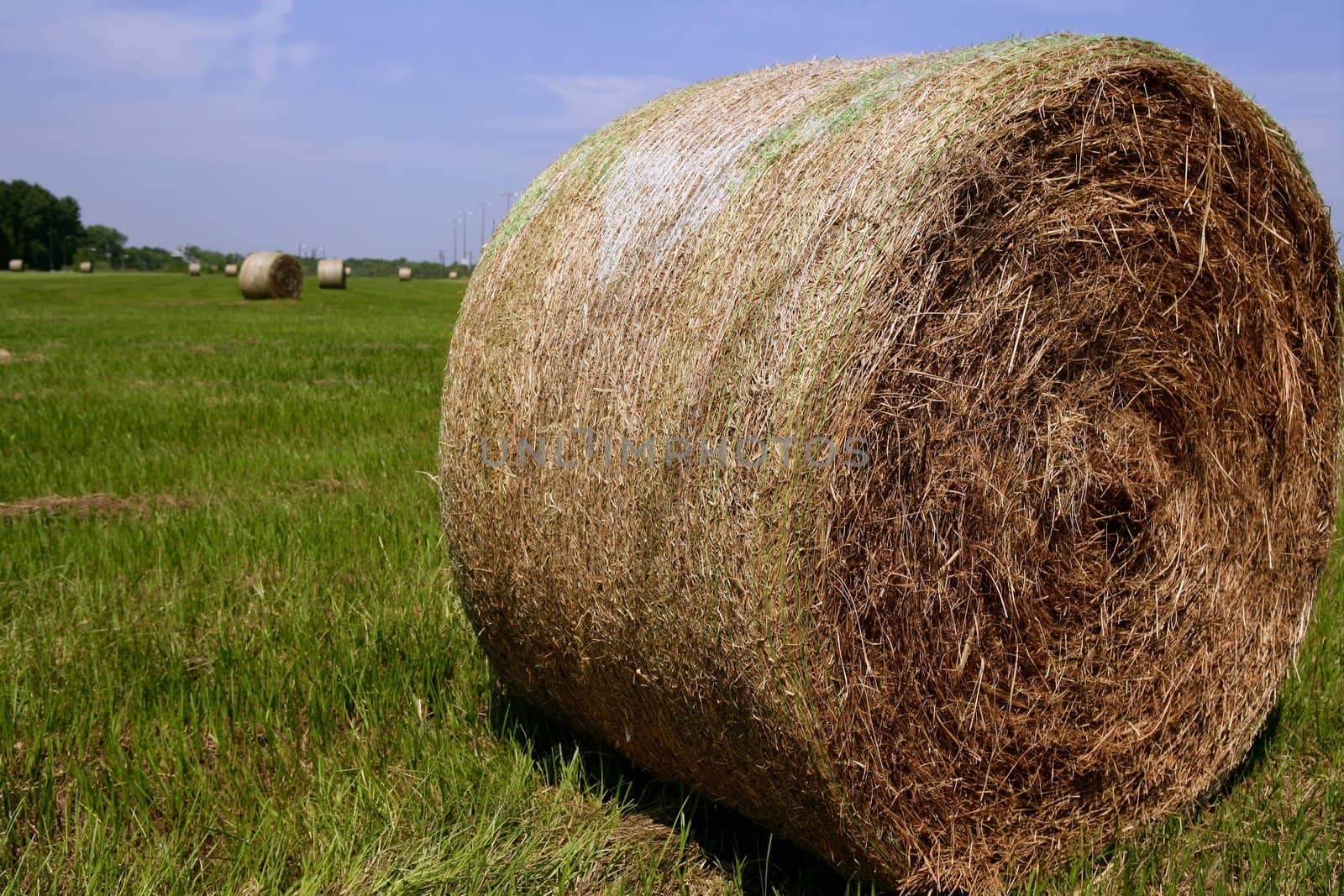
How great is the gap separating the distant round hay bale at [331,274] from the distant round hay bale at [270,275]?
16.7 ft

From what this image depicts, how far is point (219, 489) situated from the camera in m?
6.78

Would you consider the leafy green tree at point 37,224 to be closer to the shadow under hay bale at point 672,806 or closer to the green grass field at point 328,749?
the green grass field at point 328,749

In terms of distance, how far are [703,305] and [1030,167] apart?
96 centimetres

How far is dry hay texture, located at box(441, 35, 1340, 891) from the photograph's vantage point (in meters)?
2.67

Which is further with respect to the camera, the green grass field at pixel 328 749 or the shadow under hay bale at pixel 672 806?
the shadow under hay bale at pixel 672 806

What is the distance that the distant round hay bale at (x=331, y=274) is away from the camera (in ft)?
124

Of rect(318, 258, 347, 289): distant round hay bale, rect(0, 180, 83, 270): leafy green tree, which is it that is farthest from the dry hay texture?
rect(0, 180, 83, 270): leafy green tree

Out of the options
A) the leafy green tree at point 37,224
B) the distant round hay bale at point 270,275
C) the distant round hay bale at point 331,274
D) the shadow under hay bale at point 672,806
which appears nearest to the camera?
the shadow under hay bale at point 672,806

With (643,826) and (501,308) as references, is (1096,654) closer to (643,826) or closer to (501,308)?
(643,826)

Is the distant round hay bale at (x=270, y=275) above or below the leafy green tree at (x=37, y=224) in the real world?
below

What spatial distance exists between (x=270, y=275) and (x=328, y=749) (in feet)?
100

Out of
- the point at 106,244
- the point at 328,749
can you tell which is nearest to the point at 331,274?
the point at 328,749

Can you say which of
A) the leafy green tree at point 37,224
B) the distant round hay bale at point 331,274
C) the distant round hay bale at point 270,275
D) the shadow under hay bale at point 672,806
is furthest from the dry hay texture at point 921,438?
the leafy green tree at point 37,224

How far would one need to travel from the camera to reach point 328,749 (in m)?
3.67
